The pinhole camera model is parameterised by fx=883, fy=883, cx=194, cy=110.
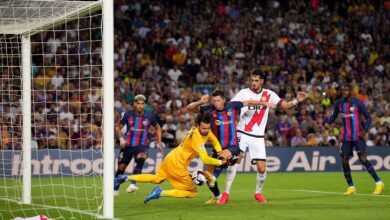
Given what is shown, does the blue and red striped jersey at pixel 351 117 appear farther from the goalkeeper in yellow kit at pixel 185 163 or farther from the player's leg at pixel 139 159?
the goalkeeper in yellow kit at pixel 185 163

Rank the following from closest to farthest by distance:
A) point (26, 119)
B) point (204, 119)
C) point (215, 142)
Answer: point (204, 119) < point (215, 142) < point (26, 119)

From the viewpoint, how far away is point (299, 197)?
653 inches

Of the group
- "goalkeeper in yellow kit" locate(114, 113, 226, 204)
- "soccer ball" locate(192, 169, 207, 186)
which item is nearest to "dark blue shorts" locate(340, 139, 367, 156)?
"goalkeeper in yellow kit" locate(114, 113, 226, 204)

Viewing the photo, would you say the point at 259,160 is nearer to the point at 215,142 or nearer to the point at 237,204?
the point at 237,204

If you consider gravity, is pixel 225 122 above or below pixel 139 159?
above

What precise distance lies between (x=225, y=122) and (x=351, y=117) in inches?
146

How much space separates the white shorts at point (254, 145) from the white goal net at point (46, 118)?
101 inches

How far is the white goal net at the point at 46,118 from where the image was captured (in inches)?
534

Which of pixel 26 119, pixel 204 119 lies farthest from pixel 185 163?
pixel 26 119

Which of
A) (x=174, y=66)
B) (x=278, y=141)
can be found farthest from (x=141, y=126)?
(x=174, y=66)

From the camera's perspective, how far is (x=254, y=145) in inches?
604

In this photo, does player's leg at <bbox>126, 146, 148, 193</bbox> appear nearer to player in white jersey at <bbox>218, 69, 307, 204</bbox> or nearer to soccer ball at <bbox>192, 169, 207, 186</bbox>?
player in white jersey at <bbox>218, 69, 307, 204</bbox>

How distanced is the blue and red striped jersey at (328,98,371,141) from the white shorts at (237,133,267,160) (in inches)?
111

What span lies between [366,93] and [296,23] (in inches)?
210
